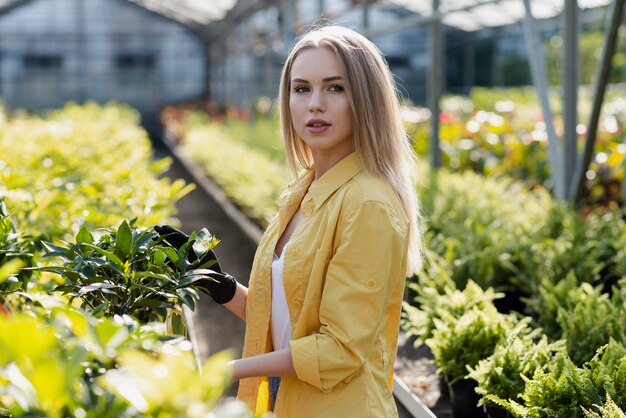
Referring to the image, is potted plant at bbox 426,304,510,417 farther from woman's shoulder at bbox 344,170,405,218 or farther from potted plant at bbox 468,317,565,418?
woman's shoulder at bbox 344,170,405,218

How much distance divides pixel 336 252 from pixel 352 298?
0.10m

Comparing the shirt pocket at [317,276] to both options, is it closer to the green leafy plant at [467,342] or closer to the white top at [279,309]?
the white top at [279,309]

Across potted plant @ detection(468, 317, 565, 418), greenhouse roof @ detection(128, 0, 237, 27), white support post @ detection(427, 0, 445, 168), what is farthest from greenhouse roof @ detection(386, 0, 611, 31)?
potted plant @ detection(468, 317, 565, 418)

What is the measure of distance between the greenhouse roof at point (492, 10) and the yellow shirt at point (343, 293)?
9.01m

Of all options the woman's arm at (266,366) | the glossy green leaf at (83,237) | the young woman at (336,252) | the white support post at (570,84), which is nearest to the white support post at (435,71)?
the white support post at (570,84)

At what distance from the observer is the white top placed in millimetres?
1933

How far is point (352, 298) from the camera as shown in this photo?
168 centimetres

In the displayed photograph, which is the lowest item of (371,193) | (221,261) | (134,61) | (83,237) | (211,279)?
(221,261)

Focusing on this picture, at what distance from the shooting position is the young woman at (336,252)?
1.70 meters

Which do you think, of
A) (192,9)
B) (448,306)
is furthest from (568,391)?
(192,9)

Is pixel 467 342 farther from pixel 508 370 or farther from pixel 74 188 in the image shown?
pixel 74 188

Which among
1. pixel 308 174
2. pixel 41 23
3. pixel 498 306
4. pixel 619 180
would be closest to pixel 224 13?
pixel 41 23

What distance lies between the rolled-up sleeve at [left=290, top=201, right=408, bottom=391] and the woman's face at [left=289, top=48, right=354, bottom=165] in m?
0.23

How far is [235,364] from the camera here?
5.53ft
